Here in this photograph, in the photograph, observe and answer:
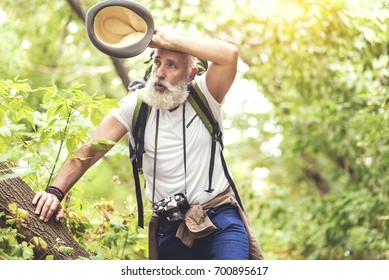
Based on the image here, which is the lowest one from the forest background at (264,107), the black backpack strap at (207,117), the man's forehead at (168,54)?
the forest background at (264,107)

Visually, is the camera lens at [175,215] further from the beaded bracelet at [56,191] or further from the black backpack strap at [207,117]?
the beaded bracelet at [56,191]

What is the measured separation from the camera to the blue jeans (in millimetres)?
106

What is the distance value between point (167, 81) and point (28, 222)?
1.26 m

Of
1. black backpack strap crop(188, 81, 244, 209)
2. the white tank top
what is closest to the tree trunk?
the white tank top

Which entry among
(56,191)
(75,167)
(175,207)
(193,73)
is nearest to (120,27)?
(193,73)

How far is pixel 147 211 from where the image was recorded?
454 cm

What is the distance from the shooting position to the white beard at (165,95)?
3637 millimetres

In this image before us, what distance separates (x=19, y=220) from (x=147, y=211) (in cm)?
165

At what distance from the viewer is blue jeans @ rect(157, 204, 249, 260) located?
349 centimetres

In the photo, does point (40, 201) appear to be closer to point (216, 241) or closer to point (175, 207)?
point (175, 207)

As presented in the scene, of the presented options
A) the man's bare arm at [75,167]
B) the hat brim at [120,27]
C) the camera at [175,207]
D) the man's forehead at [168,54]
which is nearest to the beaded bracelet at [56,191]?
the man's bare arm at [75,167]

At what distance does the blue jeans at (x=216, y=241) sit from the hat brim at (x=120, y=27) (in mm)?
1145

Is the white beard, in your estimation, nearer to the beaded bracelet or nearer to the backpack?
the backpack

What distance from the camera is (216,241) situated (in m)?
3.54
